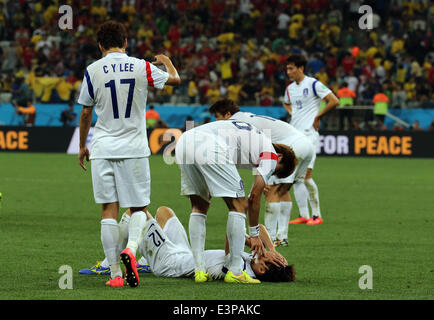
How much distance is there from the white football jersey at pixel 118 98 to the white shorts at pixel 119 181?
0.07 m

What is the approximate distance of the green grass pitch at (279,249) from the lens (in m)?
7.30

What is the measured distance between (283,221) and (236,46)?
23872 millimetres

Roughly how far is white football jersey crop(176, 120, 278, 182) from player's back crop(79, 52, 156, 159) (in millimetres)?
456

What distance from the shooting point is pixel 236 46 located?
34.4 meters

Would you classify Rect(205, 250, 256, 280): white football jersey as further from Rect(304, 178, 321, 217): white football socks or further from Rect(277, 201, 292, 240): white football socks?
Rect(304, 178, 321, 217): white football socks

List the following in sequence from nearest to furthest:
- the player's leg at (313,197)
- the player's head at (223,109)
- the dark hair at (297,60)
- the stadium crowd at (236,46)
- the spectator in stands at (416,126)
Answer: the player's head at (223,109), the dark hair at (297,60), the player's leg at (313,197), the spectator in stands at (416,126), the stadium crowd at (236,46)

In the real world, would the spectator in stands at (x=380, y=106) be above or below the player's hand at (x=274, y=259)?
above

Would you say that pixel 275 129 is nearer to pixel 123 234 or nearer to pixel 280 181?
pixel 280 181

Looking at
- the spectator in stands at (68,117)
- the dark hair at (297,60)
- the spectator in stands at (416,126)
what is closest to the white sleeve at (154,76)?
the dark hair at (297,60)

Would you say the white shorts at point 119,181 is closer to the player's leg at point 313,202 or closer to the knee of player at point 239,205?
the knee of player at point 239,205

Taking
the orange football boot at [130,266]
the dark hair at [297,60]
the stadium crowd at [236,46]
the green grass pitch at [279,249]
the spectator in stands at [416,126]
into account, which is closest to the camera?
the orange football boot at [130,266]

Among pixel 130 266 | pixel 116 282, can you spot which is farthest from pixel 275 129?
pixel 130 266

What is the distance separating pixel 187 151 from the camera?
7.73 m

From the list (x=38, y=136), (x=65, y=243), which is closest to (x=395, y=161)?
(x=38, y=136)
